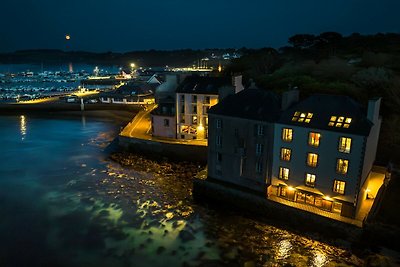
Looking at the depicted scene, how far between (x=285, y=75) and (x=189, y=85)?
27779 millimetres

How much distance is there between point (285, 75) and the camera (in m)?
70.1

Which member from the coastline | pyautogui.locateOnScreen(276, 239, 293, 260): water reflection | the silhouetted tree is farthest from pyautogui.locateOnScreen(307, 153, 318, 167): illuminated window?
the silhouetted tree

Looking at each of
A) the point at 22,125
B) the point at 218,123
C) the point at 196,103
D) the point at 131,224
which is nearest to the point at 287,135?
the point at 218,123

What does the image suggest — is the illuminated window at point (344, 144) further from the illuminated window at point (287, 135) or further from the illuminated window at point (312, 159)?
the illuminated window at point (287, 135)

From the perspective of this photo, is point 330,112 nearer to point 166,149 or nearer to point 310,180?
point 310,180

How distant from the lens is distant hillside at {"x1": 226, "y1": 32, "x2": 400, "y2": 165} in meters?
44.4

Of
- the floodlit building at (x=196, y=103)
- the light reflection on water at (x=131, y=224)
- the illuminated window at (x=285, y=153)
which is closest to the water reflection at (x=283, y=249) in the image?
the light reflection on water at (x=131, y=224)

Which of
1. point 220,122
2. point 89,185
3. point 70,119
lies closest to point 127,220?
point 89,185

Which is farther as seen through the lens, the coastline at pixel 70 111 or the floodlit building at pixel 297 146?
the coastline at pixel 70 111

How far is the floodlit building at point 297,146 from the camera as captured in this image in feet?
89.4

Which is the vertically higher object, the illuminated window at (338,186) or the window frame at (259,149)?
the window frame at (259,149)

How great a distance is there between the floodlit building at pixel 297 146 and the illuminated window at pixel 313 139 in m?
0.09

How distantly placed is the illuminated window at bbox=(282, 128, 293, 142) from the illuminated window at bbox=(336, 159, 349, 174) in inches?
189

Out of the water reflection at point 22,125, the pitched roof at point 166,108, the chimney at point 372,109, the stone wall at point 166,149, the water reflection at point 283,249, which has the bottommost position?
the water reflection at point 283,249
